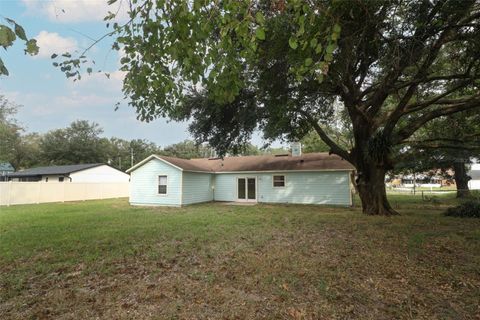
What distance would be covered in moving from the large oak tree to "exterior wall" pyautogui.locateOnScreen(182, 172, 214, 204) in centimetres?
420

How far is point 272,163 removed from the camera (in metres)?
18.2

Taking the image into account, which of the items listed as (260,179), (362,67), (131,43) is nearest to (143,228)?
(131,43)

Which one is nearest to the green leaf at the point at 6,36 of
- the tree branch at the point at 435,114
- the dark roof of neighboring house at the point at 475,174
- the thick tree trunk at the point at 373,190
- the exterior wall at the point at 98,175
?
the tree branch at the point at 435,114

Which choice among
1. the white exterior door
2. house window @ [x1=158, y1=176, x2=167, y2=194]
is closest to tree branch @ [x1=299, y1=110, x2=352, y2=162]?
the white exterior door

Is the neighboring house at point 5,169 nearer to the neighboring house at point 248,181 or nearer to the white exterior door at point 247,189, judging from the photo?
the neighboring house at point 248,181

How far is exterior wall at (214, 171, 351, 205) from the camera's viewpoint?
606 inches

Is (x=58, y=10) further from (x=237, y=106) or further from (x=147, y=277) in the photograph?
(x=237, y=106)

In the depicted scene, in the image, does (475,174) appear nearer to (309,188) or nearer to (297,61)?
(309,188)

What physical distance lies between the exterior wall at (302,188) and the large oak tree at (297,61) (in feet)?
11.3

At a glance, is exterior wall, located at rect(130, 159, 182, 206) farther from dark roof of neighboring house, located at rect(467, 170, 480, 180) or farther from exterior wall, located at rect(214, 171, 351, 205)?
dark roof of neighboring house, located at rect(467, 170, 480, 180)

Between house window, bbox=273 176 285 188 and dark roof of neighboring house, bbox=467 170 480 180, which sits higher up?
dark roof of neighboring house, bbox=467 170 480 180

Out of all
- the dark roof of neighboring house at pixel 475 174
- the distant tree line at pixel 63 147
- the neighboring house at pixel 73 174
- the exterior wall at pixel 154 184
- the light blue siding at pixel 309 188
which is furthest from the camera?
the dark roof of neighboring house at pixel 475 174

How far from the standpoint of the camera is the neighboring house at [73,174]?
24570 mm

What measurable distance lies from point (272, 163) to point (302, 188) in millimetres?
2830
